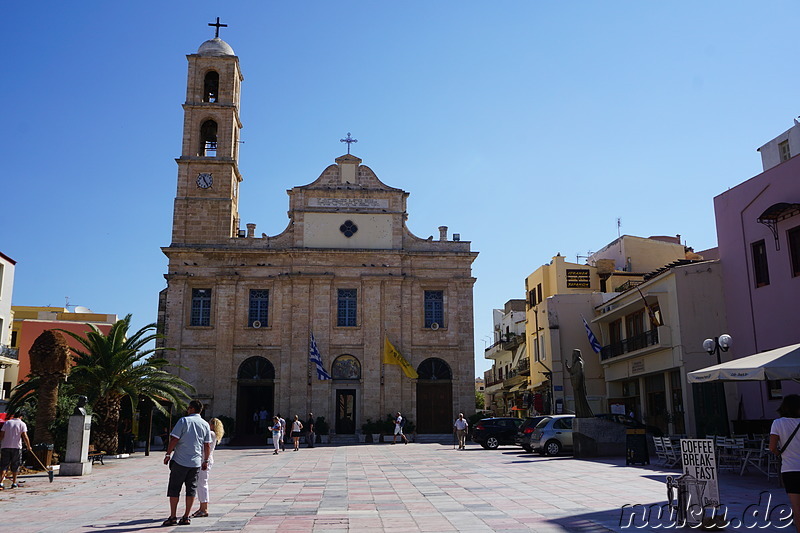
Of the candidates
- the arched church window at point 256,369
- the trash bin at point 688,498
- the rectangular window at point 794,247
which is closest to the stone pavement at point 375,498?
the trash bin at point 688,498

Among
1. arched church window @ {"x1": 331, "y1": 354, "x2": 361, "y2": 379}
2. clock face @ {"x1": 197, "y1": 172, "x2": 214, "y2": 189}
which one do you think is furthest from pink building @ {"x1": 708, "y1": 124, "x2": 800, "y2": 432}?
clock face @ {"x1": 197, "y1": 172, "x2": 214, "y2": 189}

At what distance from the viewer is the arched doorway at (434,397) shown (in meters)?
37.3

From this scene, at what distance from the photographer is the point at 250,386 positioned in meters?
37.5

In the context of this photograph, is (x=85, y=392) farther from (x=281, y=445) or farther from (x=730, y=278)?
(x=730, y=278)

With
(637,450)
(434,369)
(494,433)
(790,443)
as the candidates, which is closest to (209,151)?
(434,369)

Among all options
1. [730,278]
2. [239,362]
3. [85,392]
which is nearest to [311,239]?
[239,362]

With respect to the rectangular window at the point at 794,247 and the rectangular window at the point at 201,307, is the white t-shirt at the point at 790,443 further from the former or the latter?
the rectangular window at the point at 201,307

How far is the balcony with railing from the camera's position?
2705 centimetres

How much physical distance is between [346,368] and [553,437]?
16469mm

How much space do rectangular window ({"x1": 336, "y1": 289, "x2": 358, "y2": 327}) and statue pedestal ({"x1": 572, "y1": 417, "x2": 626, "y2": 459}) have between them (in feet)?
59.6

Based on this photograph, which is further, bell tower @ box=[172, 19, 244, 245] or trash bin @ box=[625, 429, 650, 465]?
bell tower @ box=[172, 19, 244, 245]

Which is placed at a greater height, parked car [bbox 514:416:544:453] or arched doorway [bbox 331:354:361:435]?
arched doorway [bbox 331:354:361:435]

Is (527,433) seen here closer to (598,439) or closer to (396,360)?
(598,439)

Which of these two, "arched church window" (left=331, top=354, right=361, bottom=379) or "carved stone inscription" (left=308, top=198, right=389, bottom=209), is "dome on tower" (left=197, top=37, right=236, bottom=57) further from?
"arched church window" (left=331, top=354, right=361, bottom=379)
